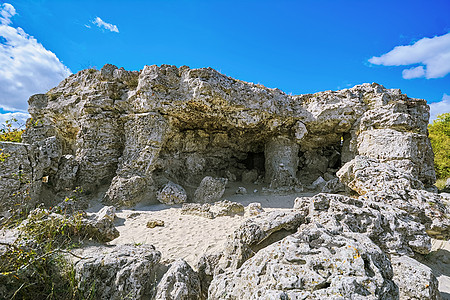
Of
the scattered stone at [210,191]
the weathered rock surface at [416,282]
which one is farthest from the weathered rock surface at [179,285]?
the scattered stone at [210,191]

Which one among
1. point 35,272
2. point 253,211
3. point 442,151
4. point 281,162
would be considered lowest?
point 253,211

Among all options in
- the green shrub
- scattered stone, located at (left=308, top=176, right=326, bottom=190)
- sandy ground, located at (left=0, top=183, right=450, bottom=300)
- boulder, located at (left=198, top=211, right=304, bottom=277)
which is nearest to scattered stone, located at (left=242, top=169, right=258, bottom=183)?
sandy ground, located at (left=0, top=183, right=450, bottom=300)

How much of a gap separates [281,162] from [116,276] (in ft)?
27.8

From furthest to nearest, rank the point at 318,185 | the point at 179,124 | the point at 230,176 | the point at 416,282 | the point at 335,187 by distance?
the point at 230,176
the point at 179,124
the point at 318,185
the point at 335,187
the point at 416,282

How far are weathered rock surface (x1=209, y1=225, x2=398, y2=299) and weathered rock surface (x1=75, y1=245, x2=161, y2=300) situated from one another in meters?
0.89

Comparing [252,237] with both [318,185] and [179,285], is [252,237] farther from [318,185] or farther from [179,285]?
[318,185]

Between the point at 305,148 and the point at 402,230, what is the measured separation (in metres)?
8.20

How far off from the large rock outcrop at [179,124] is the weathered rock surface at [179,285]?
5708 millimetres

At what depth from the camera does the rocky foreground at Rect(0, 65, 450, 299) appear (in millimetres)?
2260

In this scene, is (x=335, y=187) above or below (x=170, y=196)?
above

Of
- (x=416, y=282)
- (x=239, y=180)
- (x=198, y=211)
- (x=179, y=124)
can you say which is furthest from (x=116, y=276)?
(x=239, y=180)

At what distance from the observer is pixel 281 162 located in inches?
397

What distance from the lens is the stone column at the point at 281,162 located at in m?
9.65

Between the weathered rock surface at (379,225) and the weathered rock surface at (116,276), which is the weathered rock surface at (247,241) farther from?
the weathered rock surface at (116,276)
